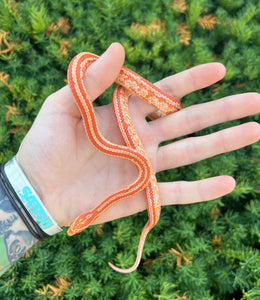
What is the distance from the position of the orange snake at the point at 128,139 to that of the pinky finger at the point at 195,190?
90mm

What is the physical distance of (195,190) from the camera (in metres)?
2.17

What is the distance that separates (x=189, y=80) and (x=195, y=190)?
0.88 metres

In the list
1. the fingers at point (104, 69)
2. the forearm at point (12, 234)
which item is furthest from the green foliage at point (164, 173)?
the fingers at point (104, 69)

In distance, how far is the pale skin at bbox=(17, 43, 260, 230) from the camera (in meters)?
2.08

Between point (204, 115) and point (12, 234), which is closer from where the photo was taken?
point (12, 234)

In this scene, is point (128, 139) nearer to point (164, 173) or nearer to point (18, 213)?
point (164, 173)

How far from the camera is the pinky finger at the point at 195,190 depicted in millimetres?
2066

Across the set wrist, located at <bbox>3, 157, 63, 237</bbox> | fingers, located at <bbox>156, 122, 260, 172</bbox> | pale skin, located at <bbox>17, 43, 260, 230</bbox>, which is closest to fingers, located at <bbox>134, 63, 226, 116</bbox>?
pale skin, located at <bbox>17, 43, 260, 230</bbox>

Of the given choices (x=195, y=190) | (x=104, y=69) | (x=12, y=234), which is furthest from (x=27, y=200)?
(x=195, y=190)

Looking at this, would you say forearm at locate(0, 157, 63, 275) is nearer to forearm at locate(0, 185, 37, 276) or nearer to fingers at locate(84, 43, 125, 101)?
forearm at locate(0, 185, 37, 276)

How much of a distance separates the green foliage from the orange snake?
16 cm

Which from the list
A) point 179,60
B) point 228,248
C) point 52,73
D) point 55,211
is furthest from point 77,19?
point 228,248

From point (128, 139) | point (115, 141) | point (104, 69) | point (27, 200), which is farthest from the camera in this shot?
point (115, 141)

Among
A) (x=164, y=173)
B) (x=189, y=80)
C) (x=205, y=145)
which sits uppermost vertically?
(x=189, y=80)
